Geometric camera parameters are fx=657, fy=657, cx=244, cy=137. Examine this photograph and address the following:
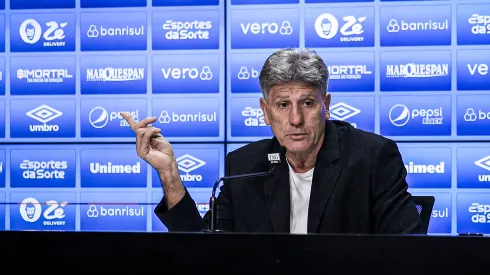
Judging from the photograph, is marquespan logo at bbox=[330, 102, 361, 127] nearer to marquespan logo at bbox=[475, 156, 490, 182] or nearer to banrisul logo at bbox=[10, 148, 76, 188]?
marquespan logo at bbox=[475, 156, 490, 182]

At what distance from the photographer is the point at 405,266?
1151 millimetres

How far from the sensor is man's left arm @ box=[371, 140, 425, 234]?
2170 mm

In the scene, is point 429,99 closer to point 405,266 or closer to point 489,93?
point 489,93

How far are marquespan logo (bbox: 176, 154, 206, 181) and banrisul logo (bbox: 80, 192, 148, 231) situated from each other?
324 mm

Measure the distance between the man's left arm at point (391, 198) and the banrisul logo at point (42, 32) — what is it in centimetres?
276

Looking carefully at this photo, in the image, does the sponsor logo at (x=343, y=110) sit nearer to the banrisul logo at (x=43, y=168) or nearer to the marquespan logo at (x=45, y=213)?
the banrisul logo at (x=43, y=168)

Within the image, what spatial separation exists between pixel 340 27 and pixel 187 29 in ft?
3.29

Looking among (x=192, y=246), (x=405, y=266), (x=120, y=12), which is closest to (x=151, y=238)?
(x=192, y=246)

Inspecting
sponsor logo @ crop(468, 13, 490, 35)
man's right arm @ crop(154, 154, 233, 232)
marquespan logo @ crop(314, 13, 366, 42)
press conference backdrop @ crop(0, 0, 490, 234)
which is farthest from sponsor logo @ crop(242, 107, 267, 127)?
man's right arm @ crop(154, 154, 233, 232)

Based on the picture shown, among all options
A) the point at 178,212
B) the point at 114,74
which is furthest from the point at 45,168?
the point at 178,212

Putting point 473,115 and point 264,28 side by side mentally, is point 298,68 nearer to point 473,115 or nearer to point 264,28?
point 264,28

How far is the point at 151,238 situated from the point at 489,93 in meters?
3.44

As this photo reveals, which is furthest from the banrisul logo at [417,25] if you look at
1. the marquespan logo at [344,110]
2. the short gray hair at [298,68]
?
the short gray hair at [298,68]

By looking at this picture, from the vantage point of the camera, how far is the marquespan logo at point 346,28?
4.24m
